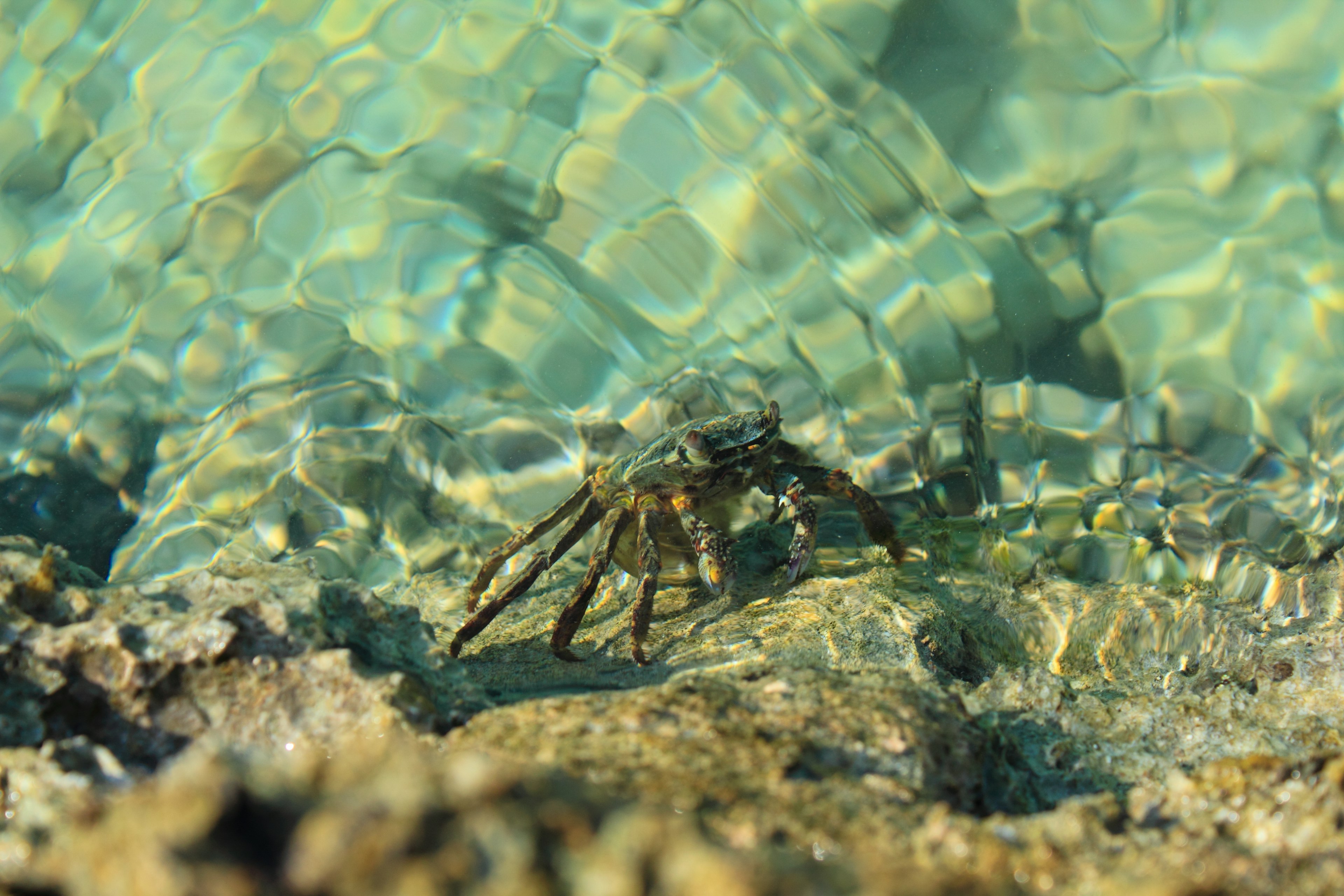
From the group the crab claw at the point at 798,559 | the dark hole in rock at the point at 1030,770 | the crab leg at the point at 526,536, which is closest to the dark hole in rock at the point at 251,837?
the dark hole in rock at the point at 1030,770

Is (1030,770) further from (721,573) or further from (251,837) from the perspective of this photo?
(251,837)

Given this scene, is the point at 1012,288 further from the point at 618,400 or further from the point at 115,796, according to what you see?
the point at 115,796

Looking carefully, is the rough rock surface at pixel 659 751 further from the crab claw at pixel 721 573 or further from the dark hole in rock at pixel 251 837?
the crab claw at pixel 721 573

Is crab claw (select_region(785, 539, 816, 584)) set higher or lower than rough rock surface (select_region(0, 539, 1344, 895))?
lower

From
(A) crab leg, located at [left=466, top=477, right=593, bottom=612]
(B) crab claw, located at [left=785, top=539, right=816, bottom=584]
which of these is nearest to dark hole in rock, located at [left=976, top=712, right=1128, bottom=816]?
(B) crab claw, located at [left=785, top=539, right=816, bottom=584]

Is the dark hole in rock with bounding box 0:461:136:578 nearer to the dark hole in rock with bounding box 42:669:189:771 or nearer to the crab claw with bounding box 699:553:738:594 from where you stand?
the dark hole in rock with bounding box 42:669:189:771

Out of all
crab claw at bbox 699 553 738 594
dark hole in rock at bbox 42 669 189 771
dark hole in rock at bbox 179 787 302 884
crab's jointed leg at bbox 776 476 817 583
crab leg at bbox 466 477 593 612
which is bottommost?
crab leg at bbox 466 477 593 612

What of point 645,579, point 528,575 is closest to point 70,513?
point 528,575
